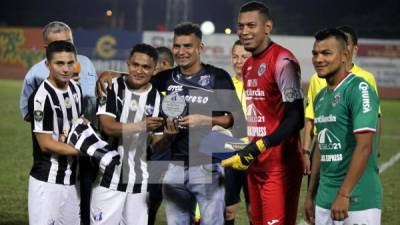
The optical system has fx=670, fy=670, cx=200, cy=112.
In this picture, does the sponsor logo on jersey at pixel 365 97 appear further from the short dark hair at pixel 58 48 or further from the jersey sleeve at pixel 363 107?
the short dark hair at pixel 58 48

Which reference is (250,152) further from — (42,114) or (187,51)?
(42,114)

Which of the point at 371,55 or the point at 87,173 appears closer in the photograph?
the point at 87,173

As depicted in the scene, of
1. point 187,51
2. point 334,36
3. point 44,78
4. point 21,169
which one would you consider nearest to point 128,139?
point 187,51

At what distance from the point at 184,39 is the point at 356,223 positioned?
1.98 meters

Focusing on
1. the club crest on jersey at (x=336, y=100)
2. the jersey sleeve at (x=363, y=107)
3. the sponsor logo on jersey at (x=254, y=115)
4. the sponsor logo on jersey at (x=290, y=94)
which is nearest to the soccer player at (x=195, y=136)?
the sponsor logo on jersey at (x=254, y=115)

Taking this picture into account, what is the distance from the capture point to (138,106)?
496cm

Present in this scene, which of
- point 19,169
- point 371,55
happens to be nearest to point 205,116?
point 19,169

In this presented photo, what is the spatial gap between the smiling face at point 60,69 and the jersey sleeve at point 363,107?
2.10m

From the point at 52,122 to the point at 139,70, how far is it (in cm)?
74

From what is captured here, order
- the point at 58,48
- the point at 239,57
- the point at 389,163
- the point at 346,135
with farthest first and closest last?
the point at 389,163, the point at 239,57, the point at 58,48, the point at 346,135

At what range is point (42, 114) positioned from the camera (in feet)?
15.9

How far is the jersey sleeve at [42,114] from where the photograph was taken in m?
4.83

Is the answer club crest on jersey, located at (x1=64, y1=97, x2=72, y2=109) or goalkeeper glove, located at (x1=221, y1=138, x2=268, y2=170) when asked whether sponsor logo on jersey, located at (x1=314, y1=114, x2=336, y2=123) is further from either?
club crest on jersey, located at (x1=64, y1=97, x2=72, y2=109)

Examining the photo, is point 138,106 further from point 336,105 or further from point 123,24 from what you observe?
point 123,24
